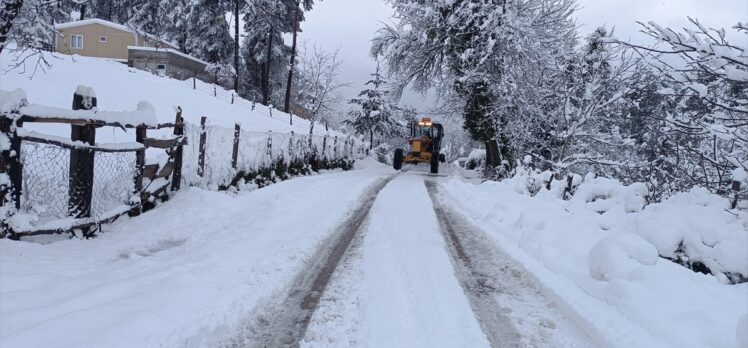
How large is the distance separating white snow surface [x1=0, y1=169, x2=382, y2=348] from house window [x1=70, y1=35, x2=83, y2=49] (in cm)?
4368

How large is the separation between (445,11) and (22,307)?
64.6 ft

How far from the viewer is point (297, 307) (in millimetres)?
3926

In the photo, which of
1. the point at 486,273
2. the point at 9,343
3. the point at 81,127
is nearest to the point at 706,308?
the point at 486,273

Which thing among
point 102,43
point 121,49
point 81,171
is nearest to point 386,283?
point 81,171

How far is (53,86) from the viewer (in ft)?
62.3

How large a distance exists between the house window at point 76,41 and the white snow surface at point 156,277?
43.7 meters

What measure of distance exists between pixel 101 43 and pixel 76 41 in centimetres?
223

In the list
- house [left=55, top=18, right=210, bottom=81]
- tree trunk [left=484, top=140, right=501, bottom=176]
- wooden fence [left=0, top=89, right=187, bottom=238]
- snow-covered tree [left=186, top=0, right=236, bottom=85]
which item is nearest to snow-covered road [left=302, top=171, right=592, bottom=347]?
wooden fence [left=0, top=89, right=187, bottom=238]

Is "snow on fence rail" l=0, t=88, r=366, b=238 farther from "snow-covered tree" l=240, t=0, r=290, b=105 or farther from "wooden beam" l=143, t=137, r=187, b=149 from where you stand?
"snow-covered tree" l=240, t=0, r=290, b=105

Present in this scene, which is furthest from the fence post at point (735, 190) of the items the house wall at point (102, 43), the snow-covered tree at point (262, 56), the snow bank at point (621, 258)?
the house wall at point (102, 43)

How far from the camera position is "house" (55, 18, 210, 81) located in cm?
4038

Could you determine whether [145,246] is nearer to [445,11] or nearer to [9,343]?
[9,343]

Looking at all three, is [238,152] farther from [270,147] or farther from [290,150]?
[290,150]

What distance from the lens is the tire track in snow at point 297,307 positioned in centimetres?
331
